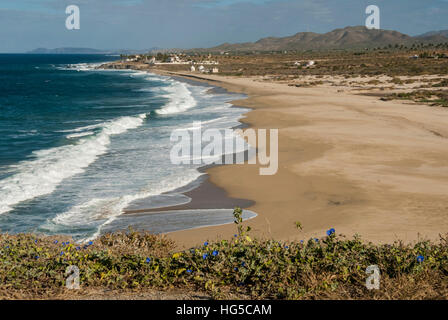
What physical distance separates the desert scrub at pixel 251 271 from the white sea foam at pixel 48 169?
7139 millimetres

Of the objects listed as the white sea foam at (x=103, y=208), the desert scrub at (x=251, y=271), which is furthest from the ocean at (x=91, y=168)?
the desert scrub at (x=251, y=271)

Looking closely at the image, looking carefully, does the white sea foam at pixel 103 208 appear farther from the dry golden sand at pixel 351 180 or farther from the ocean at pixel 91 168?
the dry golden sand at pixel 351 180

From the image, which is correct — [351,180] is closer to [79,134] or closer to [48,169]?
[48,169]

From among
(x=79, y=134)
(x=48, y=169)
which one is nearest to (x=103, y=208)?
(x=48, y=169)

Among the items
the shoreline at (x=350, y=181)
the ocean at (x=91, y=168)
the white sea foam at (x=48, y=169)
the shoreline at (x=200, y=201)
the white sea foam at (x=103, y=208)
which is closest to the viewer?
the shoreline at (x=350, y=181)

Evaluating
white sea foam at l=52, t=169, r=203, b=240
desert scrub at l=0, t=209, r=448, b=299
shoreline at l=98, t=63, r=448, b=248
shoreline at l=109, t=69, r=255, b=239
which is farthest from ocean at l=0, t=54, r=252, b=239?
desert scrub at l=0, t=209, r=448, b=299

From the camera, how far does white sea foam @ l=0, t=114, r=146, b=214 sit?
508 inches

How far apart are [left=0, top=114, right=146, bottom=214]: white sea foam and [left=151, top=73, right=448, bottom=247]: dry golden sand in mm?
5350

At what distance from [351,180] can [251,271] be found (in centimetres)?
874

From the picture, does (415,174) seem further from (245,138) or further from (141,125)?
(141,125)

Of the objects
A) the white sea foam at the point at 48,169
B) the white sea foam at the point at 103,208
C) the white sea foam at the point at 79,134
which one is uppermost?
the white sea foam at the point at 79,134

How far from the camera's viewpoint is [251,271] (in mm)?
5148

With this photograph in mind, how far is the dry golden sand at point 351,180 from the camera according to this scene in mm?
9453
